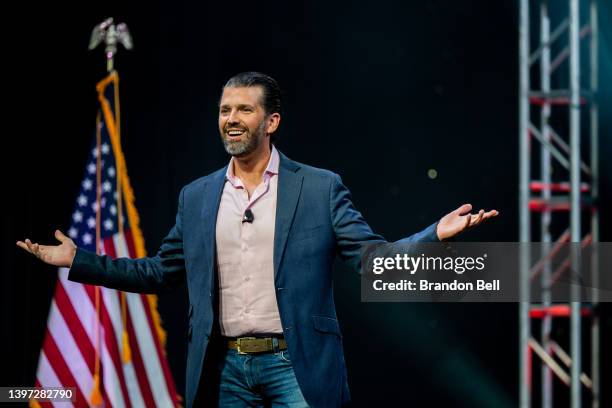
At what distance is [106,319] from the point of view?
14.6 ft

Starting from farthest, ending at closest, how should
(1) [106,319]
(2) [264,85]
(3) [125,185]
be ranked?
1. (3) [125,185]
2. (1) [106,319]
3. (2) [264,85]

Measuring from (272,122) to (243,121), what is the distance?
5.3 inches

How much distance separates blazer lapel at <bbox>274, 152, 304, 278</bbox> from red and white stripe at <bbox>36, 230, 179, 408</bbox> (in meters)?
2.07

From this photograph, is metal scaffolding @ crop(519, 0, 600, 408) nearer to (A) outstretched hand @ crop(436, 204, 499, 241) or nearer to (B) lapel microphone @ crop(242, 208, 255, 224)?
(A) outstretched hand @ crop(436, 204, 499, 241)

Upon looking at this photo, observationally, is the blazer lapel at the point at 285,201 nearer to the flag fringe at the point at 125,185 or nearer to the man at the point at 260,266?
the man at the point at 260,266

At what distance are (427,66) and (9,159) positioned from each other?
2.26m

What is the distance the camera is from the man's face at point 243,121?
2.66 m

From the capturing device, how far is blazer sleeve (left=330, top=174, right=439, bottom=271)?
8.42ft

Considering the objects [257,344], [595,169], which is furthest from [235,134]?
[595,169]

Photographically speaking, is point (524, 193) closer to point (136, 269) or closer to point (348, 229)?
point (348, 229)

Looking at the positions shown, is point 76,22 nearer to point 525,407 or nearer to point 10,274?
point 10,274

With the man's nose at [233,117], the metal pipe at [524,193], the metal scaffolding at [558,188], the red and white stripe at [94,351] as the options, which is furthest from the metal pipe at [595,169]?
the man's nose at [233,117]

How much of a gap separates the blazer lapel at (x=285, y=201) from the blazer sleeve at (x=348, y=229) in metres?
0.11

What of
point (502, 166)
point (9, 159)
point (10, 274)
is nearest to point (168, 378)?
point (10, 274)
